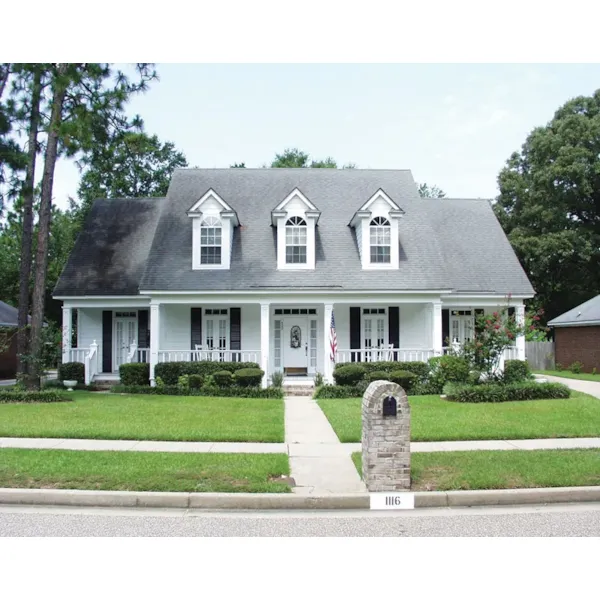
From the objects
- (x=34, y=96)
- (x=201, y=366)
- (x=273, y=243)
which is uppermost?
(x=34, y=96)

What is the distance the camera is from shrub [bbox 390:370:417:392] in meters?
17.1

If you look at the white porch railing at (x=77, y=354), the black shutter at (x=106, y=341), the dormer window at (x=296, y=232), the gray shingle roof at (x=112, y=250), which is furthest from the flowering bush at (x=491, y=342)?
the white porch railing at (x=77, y=354)

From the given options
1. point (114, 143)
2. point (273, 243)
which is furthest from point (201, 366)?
point (114, 143)

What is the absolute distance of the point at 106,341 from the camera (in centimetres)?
2086

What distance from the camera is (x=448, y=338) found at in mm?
19156

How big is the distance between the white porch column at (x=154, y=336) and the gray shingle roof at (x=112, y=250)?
71.5 inches

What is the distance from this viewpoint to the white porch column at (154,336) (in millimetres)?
18531

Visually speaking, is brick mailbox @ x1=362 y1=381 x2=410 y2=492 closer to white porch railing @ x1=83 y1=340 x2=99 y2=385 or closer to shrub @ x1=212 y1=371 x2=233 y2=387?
shrub @ x1=212 y1=371 x2=233 y2=387

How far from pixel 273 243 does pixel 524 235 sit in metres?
23.0

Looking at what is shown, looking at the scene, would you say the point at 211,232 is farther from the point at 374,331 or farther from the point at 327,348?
the point at 374,331

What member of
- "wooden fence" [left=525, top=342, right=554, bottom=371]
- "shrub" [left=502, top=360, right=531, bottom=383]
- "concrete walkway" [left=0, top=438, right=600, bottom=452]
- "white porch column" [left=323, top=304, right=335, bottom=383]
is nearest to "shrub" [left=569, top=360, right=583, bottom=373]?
"wooden fence" [left=525, top=342, right=554, bottom=371]

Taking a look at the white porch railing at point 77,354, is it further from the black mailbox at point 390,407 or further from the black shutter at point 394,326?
the black mailbox at point 390,407

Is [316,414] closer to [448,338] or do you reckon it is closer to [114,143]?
[448,338]

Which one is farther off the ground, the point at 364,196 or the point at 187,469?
the point at 364,196
